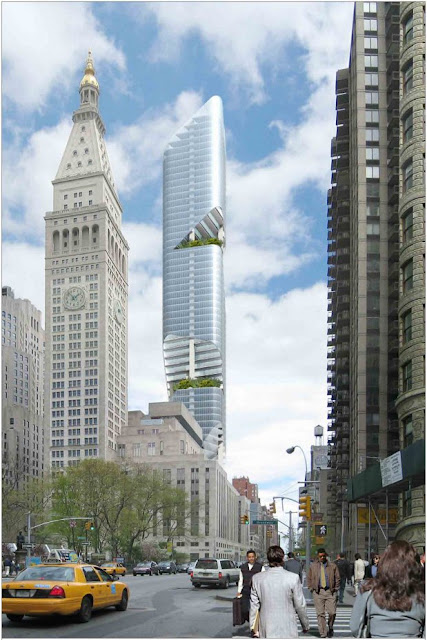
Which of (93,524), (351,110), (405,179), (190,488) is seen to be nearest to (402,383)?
(405,179)

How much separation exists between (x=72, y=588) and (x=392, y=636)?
15.7 m

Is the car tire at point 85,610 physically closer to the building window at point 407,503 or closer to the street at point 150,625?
the street at point 150,625

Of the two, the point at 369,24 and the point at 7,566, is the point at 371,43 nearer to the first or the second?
the point at 369,24

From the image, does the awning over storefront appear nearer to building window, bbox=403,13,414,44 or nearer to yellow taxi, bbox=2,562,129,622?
yellow taxi, bbox=2,562,129,622

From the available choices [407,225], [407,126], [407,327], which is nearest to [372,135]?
[407,126]

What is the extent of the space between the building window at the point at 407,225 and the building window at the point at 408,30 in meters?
10.3

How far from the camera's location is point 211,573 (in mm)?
45500

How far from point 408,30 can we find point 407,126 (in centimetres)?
595

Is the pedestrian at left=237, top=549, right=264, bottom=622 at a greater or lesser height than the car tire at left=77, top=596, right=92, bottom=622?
greater

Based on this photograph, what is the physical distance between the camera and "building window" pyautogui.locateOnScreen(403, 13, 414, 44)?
5084 cm

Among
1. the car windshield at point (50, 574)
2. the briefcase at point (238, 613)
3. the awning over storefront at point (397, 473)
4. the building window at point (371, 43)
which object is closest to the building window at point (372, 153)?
the building window at point (371, 43)

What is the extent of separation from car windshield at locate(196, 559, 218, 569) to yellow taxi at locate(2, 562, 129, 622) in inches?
905

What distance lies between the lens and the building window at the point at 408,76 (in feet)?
164

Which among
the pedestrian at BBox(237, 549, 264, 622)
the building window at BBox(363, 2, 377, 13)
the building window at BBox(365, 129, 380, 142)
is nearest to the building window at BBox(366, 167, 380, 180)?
the building window at BBox(365, 129, 380, 142)
